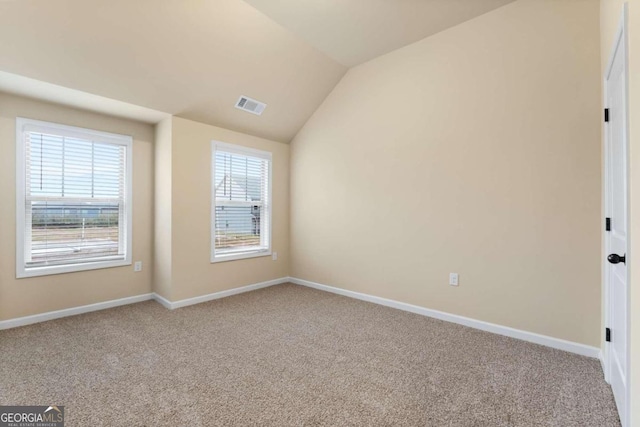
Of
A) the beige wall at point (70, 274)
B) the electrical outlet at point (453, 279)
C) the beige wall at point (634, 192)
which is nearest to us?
the beige wall at point (634, 192)

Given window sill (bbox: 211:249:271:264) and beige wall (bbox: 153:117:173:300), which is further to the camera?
window sill (bbox: 211:249:271:264)

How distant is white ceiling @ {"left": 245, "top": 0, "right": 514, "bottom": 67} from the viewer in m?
2.82

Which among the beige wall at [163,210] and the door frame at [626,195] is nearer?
the door frame at [626,195]

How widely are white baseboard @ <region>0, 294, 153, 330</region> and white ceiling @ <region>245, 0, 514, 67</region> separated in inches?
139

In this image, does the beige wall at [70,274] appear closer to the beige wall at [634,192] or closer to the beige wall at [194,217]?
the beige wall at [194,217]

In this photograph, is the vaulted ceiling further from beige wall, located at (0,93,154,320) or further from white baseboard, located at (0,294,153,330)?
white baseboard, located at (0,294,153,330)

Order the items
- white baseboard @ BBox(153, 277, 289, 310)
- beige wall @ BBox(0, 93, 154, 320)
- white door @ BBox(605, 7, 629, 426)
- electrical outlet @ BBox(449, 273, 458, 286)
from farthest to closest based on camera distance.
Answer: white baseboard @ BBox(153, 277, 289, 310), electrical outlet @ BBox(449, 273, 458, 286), beige wall @ BBox(0, 93, 154, 320), white door @ BBox(605, 7, 629, 426)

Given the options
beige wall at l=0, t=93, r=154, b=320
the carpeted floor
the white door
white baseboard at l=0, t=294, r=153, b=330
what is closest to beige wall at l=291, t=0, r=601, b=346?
the white door

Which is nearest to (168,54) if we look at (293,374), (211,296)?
(211,296)

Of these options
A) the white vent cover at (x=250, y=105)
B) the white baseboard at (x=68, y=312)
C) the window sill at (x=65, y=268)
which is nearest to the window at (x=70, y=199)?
the window sill at (x=65, y=268)

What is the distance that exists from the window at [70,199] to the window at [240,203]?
3.38 ft

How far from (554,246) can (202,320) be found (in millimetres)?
3361

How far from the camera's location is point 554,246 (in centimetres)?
263

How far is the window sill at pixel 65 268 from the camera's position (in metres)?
3.08
